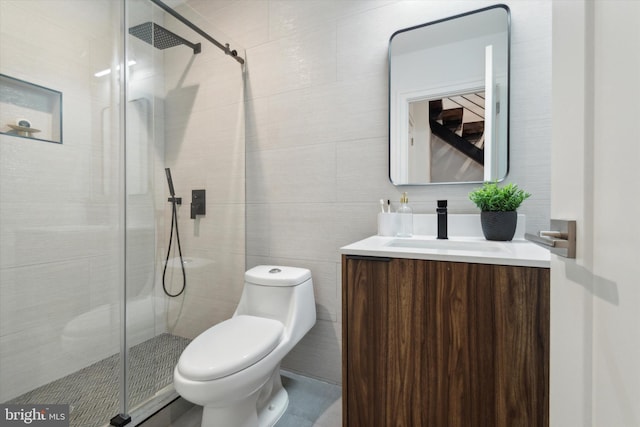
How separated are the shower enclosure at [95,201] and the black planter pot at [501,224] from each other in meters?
1.38

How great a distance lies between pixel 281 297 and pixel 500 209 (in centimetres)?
104

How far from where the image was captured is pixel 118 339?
1.21 metres

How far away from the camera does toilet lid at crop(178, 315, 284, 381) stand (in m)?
0.95

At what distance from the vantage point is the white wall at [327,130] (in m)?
1.18

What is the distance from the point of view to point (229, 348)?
1067mm

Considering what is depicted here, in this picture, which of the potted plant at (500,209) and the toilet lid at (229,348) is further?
the potted plant at (500,209)

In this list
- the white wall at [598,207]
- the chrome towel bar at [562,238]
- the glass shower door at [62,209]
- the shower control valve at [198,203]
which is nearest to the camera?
the white wall at [598,207]

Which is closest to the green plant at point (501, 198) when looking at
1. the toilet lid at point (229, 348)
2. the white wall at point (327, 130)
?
the white wall at point (327, 130)

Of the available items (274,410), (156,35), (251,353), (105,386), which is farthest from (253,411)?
(156,35)

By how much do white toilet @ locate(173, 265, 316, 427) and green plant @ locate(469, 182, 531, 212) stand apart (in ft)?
2.92

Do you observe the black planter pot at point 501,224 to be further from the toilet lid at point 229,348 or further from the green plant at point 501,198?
the toilet lid at point 229,348

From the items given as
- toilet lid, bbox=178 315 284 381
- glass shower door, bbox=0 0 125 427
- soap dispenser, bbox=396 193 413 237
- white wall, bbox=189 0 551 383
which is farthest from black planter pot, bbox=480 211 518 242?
glass shower door, bbox=0 0 125 427

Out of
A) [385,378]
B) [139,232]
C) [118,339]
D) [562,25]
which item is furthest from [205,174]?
[562,25]

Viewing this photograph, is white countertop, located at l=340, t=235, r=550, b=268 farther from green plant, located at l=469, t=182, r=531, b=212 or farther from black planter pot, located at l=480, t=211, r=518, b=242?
green plant, located at l=469, t=182, r=531, b=212
